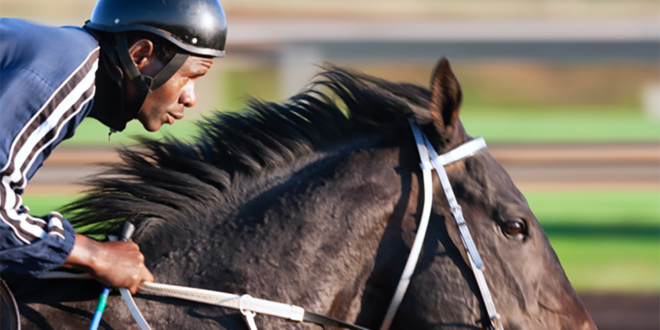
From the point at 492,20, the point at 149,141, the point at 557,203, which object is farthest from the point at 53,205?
the point at 492,20

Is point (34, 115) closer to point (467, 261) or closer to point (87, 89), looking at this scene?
point (87, 89)

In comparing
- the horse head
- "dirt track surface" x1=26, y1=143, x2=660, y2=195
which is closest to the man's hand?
the horse head

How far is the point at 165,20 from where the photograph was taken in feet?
A: 7.07

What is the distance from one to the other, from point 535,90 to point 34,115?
26196 millimetres

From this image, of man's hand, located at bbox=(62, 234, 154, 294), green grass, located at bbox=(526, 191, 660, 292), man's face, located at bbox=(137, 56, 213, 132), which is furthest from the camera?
green grass, located at bbox=(526, 191, 660, 292)

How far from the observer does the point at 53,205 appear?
1052 centimetres

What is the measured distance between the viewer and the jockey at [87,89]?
6.07ft

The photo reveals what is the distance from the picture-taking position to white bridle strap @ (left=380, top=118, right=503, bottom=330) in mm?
2135

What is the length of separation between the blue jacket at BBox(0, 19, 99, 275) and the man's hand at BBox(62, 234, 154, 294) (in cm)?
4

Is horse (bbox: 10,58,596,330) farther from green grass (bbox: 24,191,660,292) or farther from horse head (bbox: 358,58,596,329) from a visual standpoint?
green grass (bbox: 24,191,660,292)

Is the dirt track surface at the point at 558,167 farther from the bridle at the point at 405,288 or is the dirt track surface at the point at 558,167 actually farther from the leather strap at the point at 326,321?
the leather strap at the point at 326,321

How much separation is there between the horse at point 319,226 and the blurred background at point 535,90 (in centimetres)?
421

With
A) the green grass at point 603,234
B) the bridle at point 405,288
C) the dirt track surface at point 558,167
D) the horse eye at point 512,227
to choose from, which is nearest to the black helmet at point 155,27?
the bridle at point 405,288

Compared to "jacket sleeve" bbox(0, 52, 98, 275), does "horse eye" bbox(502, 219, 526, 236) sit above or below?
above
